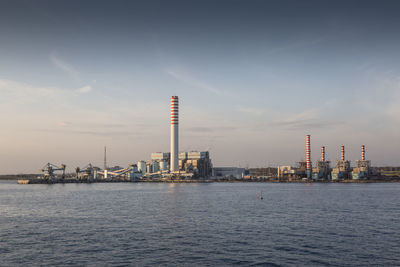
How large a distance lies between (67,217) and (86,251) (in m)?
22.2

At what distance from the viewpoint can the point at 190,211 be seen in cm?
5606

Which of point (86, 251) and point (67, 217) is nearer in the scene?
point (86, 251)

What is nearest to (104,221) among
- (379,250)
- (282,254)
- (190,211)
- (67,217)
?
(67,217)

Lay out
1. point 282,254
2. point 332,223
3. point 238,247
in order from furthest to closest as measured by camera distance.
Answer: point 332,223 → point 238,247 → point 282,254

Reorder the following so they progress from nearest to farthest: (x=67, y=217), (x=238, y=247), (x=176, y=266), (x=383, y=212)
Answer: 1. (x=176, y=266)
2. (x=238, y=247)
3. (x=67, y=217)
4. (x=383, y=212)

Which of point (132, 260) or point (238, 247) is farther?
point (238, 247)

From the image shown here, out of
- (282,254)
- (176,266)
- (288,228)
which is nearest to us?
(176,266)

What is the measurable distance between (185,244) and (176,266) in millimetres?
6878

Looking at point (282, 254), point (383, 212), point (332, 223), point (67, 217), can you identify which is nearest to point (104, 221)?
point (67, 217)

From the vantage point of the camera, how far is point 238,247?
30609 millimetres

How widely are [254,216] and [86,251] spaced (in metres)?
26.4

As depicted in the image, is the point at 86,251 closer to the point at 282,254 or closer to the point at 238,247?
the point at 238,247

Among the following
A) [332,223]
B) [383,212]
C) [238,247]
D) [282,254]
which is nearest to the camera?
[282,254]

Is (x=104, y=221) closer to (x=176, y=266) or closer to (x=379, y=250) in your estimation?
(x=176, y=266)
